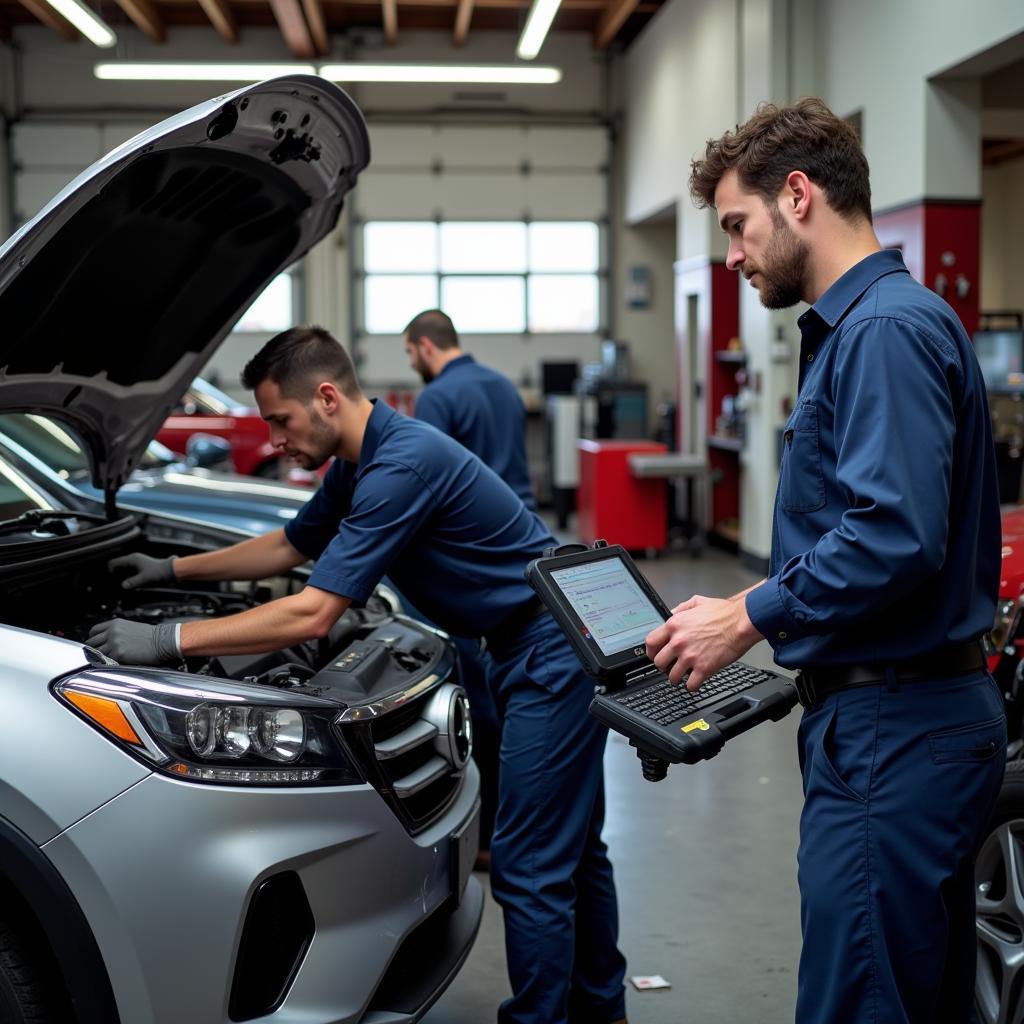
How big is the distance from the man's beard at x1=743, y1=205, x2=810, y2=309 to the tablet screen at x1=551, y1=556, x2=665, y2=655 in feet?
1.83

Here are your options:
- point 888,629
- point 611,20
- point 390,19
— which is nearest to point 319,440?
point 888,629

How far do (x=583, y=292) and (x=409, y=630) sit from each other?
12.6m

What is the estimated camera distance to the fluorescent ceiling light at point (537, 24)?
9.80 m

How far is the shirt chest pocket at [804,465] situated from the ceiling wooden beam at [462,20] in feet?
38.9

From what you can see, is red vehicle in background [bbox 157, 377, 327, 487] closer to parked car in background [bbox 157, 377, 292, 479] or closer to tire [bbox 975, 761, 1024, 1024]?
parked car in background [bbox 157, 377, 292, 479]

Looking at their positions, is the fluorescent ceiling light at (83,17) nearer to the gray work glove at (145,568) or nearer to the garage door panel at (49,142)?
the garage door panel at (49,142)

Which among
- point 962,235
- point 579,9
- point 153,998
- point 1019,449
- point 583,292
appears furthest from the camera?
point 583,292

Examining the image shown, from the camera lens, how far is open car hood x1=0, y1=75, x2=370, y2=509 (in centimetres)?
227

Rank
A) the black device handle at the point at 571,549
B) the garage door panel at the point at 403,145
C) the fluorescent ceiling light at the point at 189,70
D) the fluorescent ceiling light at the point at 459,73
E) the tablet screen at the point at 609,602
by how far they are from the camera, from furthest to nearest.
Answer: the garage door panel at the point at 403,145
the fluorescent ceiling light at the point at 459,73
the fluorescent ceiling light at the point at 189,70
the black device handle at the point at 571,549
the tablet screen at the point at 609,602

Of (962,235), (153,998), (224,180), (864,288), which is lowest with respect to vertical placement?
(153,998)

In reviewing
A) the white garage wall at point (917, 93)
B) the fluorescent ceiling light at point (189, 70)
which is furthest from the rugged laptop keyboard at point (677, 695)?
the fluorescent ceiling light at point (189, 70)

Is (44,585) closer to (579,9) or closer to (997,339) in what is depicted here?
(997,339)

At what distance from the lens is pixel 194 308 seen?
10.1 feet

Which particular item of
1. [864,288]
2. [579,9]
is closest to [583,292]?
[579,9]
